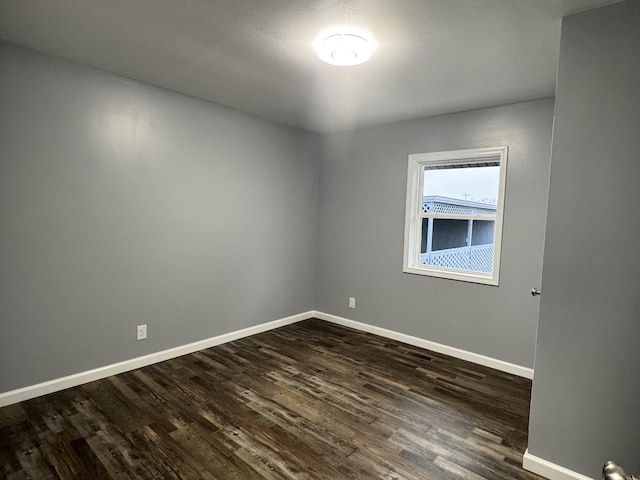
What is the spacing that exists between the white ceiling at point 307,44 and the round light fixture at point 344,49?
7 cm

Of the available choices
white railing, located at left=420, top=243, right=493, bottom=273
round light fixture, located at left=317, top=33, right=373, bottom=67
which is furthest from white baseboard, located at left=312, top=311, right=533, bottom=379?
round light fixture, located at left=317, top=33, right=373, bottom=67

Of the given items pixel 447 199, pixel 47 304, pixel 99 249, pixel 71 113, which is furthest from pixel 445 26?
pixel 47 304

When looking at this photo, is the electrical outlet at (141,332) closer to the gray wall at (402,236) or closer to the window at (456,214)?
the gray wall at (402,236)

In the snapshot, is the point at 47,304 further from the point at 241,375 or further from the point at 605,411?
the point at 605,411

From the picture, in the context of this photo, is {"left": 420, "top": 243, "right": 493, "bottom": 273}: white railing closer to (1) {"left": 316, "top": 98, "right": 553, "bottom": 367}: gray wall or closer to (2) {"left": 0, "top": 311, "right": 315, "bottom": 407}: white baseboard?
(1) {"left": 316, "top": 98, "right": 553, "bottom": 367}: gray wall

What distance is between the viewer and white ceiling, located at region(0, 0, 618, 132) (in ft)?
5.94

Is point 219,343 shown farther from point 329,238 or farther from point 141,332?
point 329,238

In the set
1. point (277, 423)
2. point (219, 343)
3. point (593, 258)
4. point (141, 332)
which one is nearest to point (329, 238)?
point (219, 343)

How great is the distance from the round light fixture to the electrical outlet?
2.67 metres

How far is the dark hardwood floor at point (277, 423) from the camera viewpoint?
6.21 ft

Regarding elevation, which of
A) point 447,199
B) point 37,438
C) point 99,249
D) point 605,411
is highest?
point 447,199

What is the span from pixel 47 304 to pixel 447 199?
146 inches

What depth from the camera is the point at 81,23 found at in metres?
2.04

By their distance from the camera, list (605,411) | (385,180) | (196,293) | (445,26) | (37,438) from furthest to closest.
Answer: (385,180), (196,293), (37,438), (445,26), (605,411)
